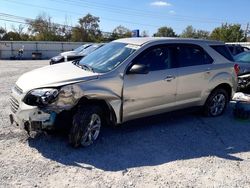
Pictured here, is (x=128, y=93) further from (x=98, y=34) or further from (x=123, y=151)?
(x=98, y=34)

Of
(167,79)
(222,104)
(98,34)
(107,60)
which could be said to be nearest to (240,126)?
(222,104)

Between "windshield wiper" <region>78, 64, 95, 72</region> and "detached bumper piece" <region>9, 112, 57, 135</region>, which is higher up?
"windshield wiper" <region>78, 64, 95, 72</region>

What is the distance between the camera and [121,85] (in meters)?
5.16

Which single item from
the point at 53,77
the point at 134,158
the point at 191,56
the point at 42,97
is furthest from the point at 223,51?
the point at 42,97

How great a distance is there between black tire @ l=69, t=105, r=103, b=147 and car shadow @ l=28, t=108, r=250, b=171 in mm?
131

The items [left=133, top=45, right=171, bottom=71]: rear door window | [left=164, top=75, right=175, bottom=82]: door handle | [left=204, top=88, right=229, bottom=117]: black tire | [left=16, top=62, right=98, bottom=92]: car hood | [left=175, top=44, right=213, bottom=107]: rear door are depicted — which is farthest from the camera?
[left=204, top=88, right=229, bottom=117]: black tire

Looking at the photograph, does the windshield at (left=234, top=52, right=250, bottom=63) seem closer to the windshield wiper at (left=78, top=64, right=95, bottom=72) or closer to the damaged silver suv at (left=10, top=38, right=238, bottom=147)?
the damaged silver suv at (left=10, top=38, right=238, bottom=147)

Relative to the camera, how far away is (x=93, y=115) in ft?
16.2

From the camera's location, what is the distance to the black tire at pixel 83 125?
4.73 meters

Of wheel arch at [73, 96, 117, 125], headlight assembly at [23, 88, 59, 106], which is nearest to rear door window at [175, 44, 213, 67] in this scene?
wheel arch at [73, 96, 117, 125]

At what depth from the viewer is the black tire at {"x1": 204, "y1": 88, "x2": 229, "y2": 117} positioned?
6911 millimetres

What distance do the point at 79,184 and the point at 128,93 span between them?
1.90 m

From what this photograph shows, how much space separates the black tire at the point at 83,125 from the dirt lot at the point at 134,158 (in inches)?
5.7

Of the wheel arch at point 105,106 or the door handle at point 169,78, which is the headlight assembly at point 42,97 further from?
the door handle at point 169,78
